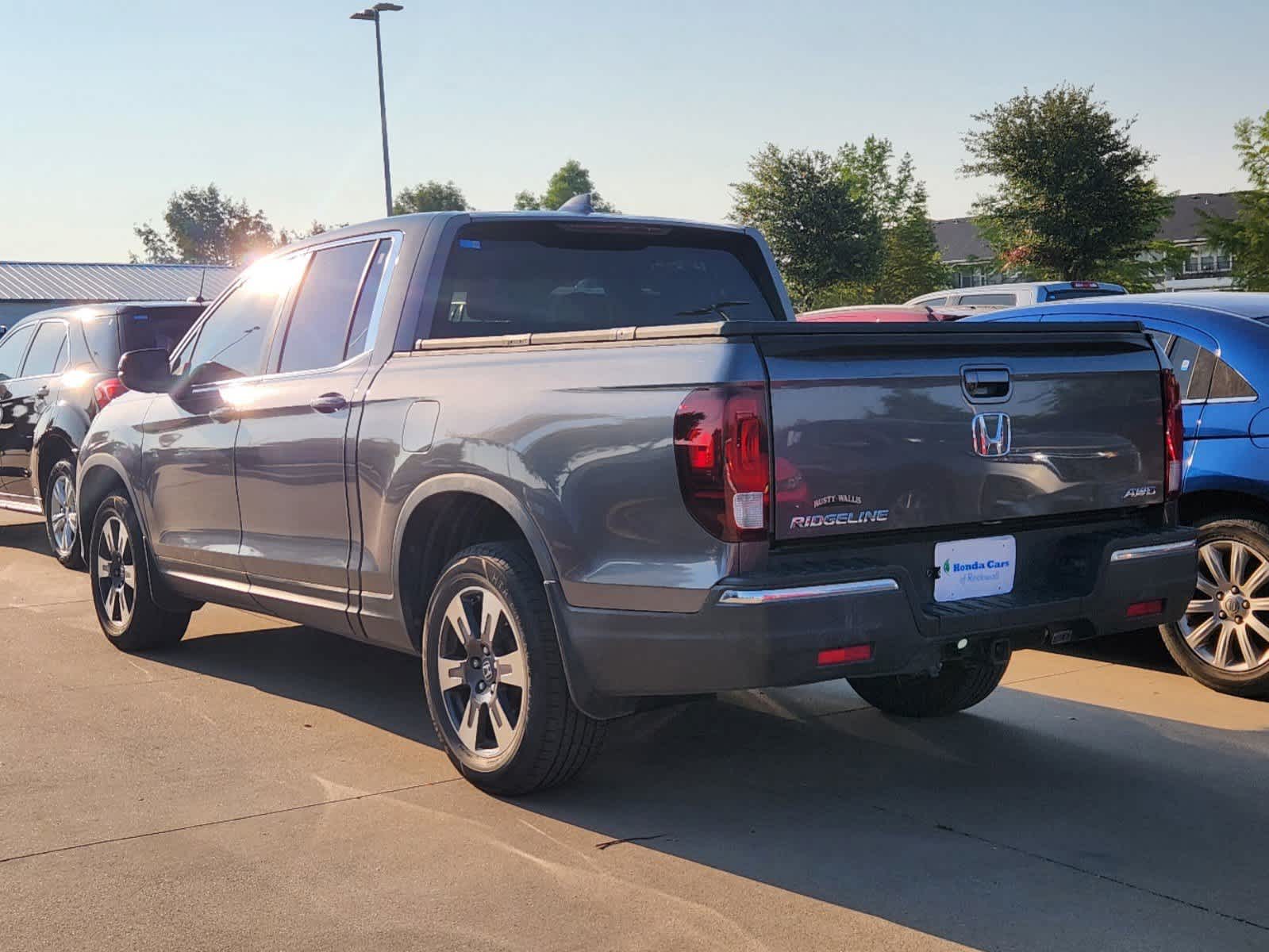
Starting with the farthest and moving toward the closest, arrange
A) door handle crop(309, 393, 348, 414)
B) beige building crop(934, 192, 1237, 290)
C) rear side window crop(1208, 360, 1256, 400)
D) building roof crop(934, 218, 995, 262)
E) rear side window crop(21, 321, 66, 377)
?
building roof crop(934, 218, 995, 262) → beige building crop(934, 192, 1237, 290) → rear side window crop(21, 321, 66, 377) → rear side window crop(1208, 360, 1256, 400) → door handle crop(309, 393, 348, 414)

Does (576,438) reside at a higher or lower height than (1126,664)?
higher

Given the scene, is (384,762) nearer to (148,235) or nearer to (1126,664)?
(1126,664)

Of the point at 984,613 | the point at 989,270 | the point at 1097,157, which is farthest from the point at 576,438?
the point at 989,270

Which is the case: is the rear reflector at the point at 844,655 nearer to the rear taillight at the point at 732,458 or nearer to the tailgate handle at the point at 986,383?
the rear taillight at the point at 732,458

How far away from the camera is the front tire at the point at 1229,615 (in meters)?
6.06

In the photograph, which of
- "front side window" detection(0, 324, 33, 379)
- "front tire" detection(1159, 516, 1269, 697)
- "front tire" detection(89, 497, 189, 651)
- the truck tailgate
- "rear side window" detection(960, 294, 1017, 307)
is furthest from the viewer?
"rear side window" detection(960, 294, 1017, 307)

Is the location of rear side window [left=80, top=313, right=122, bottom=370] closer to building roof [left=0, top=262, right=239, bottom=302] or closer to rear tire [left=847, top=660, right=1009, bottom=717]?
rear tire [left=847, top=660, right=1009, bottom=717]

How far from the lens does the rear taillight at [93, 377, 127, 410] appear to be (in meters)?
9.97

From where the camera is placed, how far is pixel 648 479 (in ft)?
13.4

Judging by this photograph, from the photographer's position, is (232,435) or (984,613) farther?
(232,435)

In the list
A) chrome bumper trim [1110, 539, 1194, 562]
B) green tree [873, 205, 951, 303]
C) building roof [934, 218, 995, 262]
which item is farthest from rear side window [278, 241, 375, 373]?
building roof [934, 218, 995, 262]

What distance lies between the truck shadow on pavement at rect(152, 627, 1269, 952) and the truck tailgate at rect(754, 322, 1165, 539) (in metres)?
0.96

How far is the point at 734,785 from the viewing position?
195 inches

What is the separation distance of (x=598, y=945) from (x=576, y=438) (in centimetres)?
146
